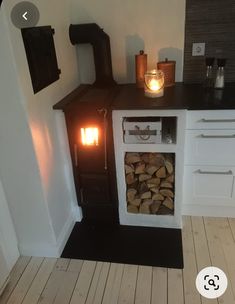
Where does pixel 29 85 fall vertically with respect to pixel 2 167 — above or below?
above

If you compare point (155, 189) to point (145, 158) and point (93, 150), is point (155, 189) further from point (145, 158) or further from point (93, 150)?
point (93, 150)

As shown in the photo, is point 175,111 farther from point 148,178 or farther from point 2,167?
point 2,167

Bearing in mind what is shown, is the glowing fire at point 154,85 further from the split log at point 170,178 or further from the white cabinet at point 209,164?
the split log at point 170,178

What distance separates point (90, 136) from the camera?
1.71 metres

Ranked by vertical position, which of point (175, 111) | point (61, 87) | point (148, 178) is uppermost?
point (61, 87)

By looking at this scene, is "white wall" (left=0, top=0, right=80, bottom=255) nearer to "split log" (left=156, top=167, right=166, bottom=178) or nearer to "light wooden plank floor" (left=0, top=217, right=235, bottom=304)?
"light wooden plank floor" (left=0, top=217, right=235, bottom=304)

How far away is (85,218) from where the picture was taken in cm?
209

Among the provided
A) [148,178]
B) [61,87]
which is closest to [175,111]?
[148,178]

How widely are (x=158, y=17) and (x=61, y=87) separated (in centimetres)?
88

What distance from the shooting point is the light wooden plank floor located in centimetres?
150

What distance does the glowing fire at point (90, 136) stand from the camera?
5.58 feet

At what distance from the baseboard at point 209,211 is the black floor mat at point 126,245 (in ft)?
0.62

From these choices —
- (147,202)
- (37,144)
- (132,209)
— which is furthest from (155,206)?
(37,144)

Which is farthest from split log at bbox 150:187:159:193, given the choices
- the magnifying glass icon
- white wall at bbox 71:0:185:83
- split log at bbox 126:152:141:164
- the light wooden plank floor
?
white wall at bbox 71:0:185:83
